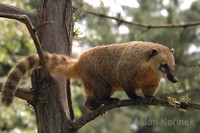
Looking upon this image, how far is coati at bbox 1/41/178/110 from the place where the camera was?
15.2 feet

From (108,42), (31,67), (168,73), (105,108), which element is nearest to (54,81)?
(31,67)

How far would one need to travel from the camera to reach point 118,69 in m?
4.73

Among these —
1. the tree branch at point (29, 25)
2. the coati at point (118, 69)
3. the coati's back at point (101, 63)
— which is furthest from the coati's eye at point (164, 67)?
the tree branch at point (29, 25)

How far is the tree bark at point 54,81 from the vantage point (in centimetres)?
395

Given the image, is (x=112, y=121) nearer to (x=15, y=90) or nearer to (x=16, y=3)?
(x=16, y=3)

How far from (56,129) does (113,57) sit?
1.32 meters

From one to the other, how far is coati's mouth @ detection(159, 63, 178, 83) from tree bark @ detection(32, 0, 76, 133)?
1016 millimetres

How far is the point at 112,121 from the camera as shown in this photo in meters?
19.1

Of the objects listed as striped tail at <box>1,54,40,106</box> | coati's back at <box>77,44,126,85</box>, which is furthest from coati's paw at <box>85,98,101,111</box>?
striped tail at <box>1,54,40,106</box>

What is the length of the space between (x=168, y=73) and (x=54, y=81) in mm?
1207

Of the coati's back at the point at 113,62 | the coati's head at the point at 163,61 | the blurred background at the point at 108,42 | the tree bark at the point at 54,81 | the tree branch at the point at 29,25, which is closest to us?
the tree branch at the point at 29,25

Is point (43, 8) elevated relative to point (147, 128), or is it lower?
elevated

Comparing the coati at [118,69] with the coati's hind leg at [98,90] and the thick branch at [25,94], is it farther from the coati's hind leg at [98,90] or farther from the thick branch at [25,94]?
the thick branch at [25,94]

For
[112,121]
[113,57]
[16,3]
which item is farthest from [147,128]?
[113,57]
